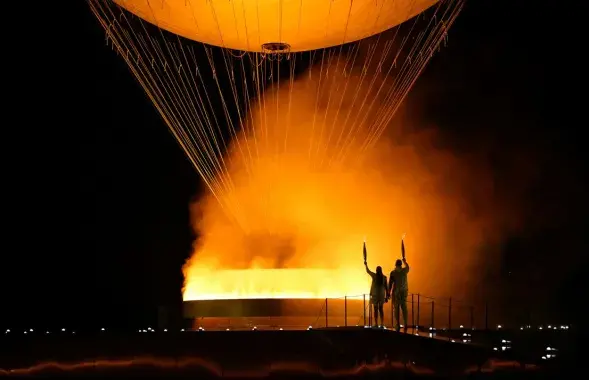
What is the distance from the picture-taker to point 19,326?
20.2 metres

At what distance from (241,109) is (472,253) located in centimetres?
734

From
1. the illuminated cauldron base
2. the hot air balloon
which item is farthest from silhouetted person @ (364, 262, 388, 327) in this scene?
the hot air balloon

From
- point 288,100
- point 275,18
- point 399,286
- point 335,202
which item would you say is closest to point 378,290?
point 399,286

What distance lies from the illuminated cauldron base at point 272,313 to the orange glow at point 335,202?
2574 millimetres

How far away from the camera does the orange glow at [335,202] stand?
65.2ft

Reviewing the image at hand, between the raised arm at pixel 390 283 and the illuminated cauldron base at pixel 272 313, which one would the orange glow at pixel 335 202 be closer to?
the illuminated cauldron base at pixel 272 313

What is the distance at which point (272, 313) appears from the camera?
53.2 ft

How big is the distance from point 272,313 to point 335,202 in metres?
5.25

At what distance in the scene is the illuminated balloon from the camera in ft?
45.7

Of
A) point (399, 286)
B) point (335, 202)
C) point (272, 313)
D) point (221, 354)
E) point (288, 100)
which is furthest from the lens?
point (288, 100)

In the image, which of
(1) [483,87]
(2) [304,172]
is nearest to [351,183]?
(2) [304,172]

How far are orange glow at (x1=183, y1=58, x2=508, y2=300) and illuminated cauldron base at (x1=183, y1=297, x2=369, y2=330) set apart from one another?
2.57 meters

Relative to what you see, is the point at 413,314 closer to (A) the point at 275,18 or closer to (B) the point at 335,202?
(B) the point at 335,202

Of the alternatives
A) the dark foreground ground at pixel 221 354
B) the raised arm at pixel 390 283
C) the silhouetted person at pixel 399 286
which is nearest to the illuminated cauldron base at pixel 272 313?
the raised arm at pixel 390 283
